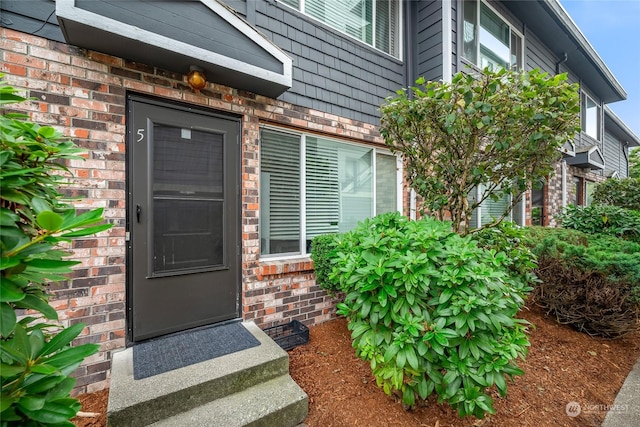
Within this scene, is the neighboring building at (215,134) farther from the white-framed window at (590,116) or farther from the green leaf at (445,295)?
the white-framed window at (590,116)

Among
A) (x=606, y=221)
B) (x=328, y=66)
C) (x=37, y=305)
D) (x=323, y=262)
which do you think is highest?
(x=328, y=66)

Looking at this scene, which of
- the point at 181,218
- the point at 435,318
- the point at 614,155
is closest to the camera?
the point at 435,318

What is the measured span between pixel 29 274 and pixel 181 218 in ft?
5.94

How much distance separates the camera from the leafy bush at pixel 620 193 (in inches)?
270

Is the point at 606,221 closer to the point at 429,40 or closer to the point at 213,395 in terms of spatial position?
the point at 429,40

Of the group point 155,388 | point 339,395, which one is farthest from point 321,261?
point 155,388

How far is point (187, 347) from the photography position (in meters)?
2.43

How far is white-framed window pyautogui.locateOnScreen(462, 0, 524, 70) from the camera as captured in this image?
16.9ft

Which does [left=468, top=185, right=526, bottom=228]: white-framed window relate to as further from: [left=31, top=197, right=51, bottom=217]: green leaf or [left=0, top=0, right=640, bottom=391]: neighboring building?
[left=31, top=197, right=51, bottom=217]: green leaf

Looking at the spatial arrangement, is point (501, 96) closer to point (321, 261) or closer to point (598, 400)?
point (321, 261)

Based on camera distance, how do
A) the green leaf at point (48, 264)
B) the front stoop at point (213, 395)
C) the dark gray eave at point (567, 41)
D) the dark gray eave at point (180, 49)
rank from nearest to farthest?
1. the green leaf at point (48, 264)
2. the front stoop at point (213, 395)
3. the dark gray eave at point (180, 49)
4. the dark gray eave at point (567, 41)

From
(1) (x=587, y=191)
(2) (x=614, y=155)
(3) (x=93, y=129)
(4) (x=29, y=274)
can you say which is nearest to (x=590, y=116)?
(1) (x=587, y=191)

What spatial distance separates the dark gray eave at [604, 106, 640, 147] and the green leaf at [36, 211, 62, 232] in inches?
607

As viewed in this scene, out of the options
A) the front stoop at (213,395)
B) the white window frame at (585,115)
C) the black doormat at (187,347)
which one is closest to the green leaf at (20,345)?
the front stoop at (213,395)
